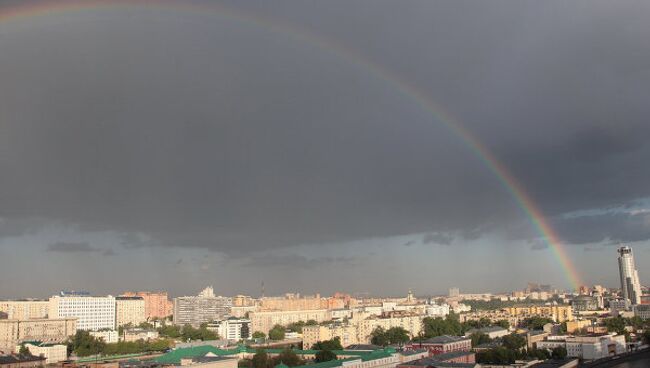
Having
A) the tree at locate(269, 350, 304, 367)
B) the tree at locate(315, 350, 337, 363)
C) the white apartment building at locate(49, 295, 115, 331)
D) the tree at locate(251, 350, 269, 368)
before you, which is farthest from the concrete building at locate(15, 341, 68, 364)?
the white apartment building at locate(49, 295, 115, 331)

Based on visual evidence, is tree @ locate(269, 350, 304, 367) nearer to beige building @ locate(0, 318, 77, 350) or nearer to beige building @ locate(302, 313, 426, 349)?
beige building @ locate(302, 313, 426, 349)

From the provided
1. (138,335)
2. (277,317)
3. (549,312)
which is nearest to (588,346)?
(549,312)

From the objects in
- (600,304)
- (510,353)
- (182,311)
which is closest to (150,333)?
(182,311)

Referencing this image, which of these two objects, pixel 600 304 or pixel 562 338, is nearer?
pixel 562 338

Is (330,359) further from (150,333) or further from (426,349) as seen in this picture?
(150,333)

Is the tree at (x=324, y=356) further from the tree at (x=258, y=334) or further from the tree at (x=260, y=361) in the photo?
the tree at (x=258, y=334)

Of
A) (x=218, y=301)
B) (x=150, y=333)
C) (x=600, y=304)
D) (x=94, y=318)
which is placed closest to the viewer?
(x=150, y=333)

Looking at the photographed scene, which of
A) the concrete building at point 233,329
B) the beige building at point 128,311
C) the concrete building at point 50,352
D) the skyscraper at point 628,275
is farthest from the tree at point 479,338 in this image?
the skyscraper at point 628,275
